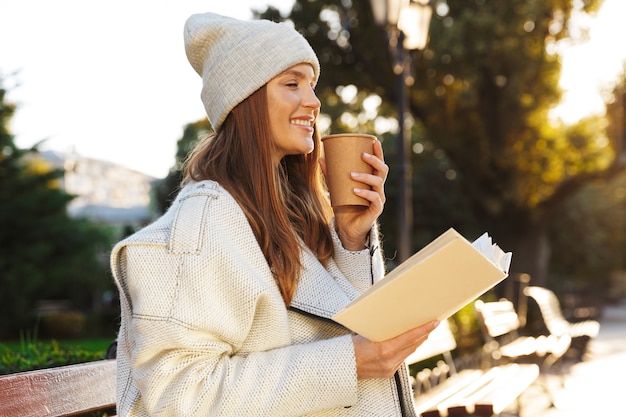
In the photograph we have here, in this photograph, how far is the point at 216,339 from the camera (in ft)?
6.43

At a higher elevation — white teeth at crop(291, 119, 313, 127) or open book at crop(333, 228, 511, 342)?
white teeth at crop(291, 119, 313, 127)

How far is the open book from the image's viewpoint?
1.86 meters

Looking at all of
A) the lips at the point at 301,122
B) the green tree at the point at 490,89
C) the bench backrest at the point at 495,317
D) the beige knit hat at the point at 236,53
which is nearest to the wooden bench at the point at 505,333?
the bench backrest at the point at 495,317

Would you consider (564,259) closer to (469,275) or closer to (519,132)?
(519,132)

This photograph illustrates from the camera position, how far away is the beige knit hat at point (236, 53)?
225cm

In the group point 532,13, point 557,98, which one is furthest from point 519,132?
point 532,13

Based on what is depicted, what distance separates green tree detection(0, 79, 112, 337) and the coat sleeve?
20120 mm

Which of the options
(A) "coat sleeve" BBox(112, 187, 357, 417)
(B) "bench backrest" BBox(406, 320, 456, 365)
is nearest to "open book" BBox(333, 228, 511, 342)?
(A) "coat sleeve" BBox(112, 187, 357, 417)

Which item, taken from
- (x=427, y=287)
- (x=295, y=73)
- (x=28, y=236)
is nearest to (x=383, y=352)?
(x=427, y=287)

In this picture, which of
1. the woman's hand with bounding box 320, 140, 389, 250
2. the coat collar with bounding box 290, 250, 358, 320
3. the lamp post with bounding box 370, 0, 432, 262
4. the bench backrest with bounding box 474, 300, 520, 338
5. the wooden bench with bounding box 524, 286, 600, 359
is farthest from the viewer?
the wooden bench with bounding box 524, 286, 600, 359

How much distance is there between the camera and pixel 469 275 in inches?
76.0

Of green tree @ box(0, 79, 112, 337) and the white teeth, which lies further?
green tree @ box(0, 79, 112, 337)

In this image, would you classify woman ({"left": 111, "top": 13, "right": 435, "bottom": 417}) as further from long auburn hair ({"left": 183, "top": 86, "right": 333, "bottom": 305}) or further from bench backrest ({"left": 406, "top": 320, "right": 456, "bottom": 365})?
bench backrest ({"left": 406, "top": 320, "right": 456, "bottom": 365})

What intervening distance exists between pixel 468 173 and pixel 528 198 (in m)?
1.24
